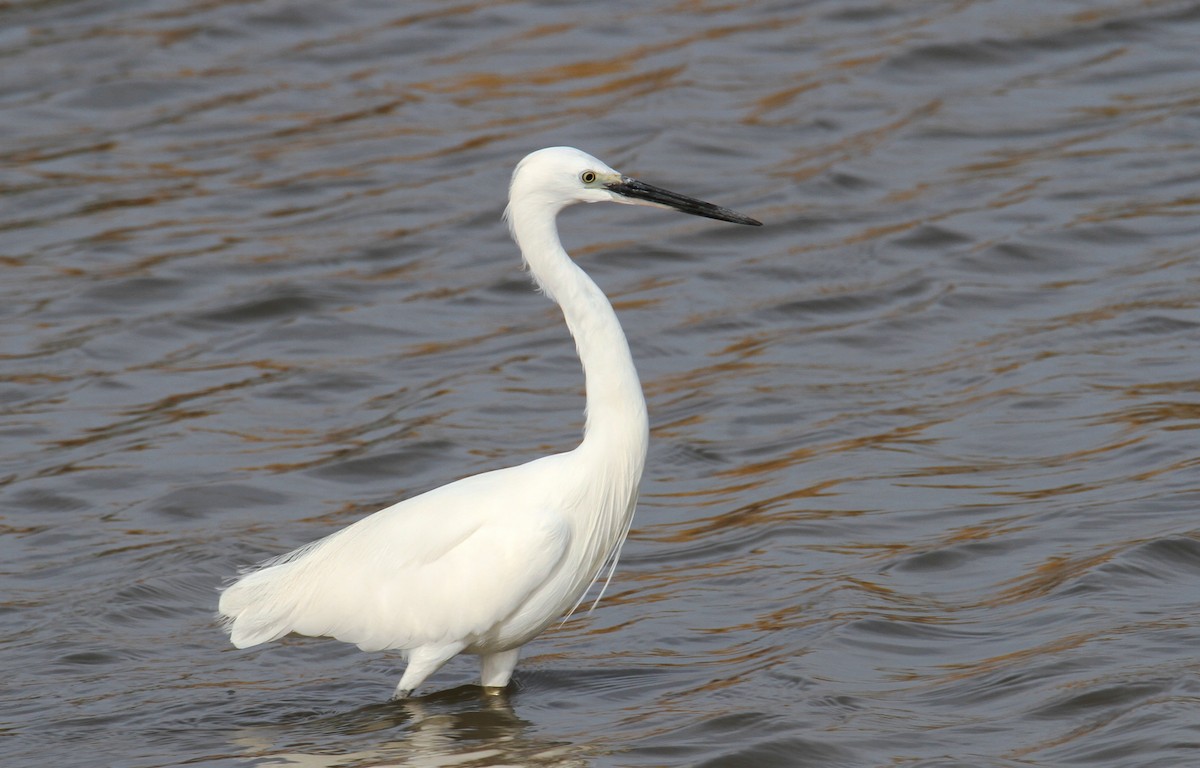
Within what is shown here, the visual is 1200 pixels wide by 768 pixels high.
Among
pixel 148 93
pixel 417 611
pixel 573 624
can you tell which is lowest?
A: pixel 573 624

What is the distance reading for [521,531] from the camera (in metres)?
6.00

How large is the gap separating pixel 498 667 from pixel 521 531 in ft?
2.17

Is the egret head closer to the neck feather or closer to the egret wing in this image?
the neck feather

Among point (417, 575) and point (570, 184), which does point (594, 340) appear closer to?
point (570, 184)

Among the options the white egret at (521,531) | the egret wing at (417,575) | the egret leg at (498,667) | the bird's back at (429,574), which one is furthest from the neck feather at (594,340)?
the egret leg at (498,667)

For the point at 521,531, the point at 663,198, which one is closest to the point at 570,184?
the point at 663,198

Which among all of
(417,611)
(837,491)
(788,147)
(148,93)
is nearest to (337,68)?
(148,93)

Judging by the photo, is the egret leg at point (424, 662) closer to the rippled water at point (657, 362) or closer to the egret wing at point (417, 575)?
the egret wing at point (417, 575)

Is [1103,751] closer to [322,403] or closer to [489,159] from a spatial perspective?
[322,403]

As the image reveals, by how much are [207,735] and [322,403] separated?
3599 mm

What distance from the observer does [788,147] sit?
40.9 ft

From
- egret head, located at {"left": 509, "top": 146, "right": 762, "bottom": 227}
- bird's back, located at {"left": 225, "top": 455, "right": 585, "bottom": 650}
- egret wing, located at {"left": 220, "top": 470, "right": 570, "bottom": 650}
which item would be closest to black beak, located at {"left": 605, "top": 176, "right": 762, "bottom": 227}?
egret head, located at {"left": 509, "top": 146, "right": 762, "bottom": 227}

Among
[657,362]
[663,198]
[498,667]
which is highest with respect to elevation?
[663,198]

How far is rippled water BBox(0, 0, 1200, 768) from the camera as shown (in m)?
6.18
